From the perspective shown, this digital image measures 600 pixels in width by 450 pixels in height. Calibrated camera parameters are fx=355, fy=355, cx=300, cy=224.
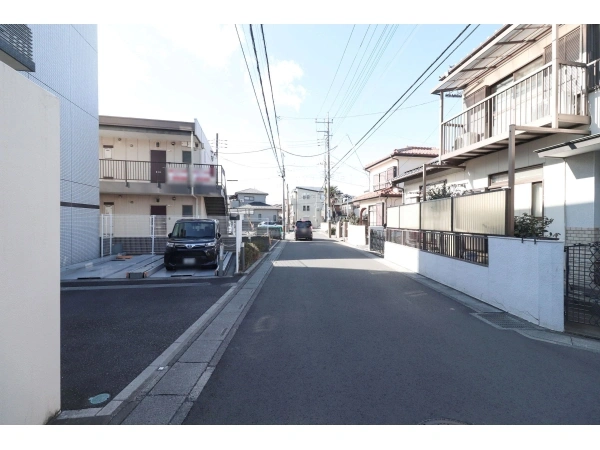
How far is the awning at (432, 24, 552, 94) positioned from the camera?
897 cm

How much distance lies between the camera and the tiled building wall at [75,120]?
11008 millimetres

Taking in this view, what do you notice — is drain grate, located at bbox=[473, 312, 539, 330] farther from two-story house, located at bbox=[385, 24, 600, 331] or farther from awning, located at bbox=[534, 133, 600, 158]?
awning, located at bbox=[534, 133, 600, 158]

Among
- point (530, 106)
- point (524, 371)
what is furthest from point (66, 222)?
point (530, 106)

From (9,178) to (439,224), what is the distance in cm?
982

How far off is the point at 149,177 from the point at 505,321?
17035 mm

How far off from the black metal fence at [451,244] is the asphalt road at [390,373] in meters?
1.56

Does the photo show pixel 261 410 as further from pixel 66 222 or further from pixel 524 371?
pixel 66 222

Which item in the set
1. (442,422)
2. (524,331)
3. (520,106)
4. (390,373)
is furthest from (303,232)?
(442,422)

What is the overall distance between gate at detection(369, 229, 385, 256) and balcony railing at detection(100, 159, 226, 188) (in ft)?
30.5

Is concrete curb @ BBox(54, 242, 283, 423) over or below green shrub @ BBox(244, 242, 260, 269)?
below

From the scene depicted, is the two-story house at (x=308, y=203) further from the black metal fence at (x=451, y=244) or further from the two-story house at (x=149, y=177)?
the black metal fence at (x=451, y=244)

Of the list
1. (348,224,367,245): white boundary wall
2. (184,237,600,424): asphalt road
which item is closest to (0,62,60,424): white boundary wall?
(184,237,600,424): asphalt road

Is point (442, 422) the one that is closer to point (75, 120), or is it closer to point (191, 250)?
point (191, 250)

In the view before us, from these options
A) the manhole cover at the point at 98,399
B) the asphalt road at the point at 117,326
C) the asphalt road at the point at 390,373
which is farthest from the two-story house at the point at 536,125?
the manhole cover at the point at 98,399
